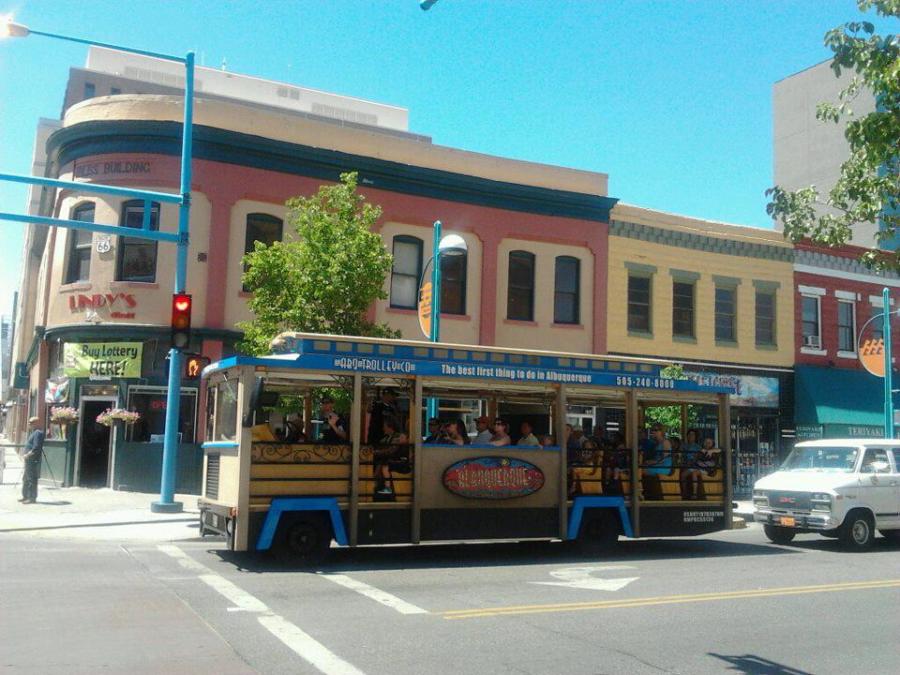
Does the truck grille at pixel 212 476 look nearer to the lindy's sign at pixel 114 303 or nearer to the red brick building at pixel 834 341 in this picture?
the lindy's sign at pixel 114 303

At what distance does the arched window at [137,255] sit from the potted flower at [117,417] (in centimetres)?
326

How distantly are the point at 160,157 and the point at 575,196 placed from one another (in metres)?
11.4

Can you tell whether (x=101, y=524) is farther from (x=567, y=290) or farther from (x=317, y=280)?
(x=567, y=290)

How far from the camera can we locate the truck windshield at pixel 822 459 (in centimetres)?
1555

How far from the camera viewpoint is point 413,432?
40.3 ft

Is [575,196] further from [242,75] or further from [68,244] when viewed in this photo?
[242,75]

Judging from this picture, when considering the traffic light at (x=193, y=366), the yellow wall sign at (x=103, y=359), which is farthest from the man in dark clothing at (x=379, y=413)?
the yellow wall sign at (x=103, y=359)

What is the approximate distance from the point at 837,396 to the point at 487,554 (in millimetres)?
19746

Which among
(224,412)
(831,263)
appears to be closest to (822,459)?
(224,412)

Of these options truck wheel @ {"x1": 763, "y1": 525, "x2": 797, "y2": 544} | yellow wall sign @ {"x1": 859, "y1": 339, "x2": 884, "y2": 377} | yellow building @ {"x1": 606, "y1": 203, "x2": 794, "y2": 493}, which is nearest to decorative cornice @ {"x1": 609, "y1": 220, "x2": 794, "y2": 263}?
yellow building @ {"x1": 606, "y1": 203, "x2": 794, "y2": 493}

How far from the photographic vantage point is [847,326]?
1193 inches

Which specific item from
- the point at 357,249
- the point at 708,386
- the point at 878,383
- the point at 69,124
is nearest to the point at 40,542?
the point at 357,249

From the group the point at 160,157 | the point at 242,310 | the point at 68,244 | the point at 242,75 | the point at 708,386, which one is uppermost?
the point at 242,75

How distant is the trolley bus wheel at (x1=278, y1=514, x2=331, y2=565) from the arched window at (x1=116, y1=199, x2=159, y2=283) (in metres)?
12.0
